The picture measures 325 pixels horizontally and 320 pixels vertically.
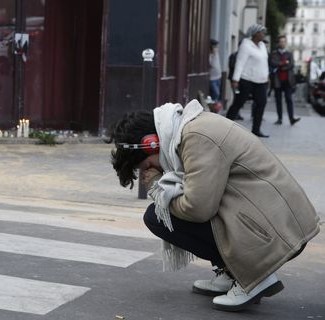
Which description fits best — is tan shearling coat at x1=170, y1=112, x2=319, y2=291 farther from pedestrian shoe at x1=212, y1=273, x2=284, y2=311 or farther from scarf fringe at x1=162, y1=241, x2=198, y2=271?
scarf fringe at x1=162, y1=241, x2=198, y2=271

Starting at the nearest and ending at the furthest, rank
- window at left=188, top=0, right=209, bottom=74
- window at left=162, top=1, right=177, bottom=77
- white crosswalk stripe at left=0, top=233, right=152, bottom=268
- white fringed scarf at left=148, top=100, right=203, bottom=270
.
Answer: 1. white fringed scarf at left=148, top=100, right=203, bottom=270
2. white crosswalk stripe at left=0, top=233, right=152, bottom=268
3. window at left=162, top=1, right=177, bottom=77
4. window at left=188, top=0, right=209, bottom=74

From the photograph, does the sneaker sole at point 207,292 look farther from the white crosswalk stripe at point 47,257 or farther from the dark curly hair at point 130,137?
the dark curly hair at point 130,137

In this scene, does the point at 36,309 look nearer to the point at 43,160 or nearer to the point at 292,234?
the point at 292,234

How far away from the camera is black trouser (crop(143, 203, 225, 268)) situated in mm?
4336

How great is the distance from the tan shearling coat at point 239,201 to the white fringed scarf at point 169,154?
0.05 metres

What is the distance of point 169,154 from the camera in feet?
14.2

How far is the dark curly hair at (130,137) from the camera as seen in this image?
4.37m

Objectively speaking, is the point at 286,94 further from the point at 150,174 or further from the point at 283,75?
the point at 150,174

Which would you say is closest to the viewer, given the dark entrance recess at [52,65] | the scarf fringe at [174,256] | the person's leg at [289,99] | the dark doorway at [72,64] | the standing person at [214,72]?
the scarf fringe at [174,256]

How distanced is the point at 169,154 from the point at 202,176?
301mm

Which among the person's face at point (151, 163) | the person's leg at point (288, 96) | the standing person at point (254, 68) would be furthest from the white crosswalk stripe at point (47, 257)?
the person's leg at point (288, 96)

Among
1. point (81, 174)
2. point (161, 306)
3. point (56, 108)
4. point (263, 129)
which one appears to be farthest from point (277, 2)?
point (161, 306)

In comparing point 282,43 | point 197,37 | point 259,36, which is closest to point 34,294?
point 259,36

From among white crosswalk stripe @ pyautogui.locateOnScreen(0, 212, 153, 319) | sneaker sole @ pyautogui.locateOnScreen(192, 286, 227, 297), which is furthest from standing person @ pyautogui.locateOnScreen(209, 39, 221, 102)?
sneaker sole @ pyautogui.locateOnScreen(192, 286, 227, 297)
